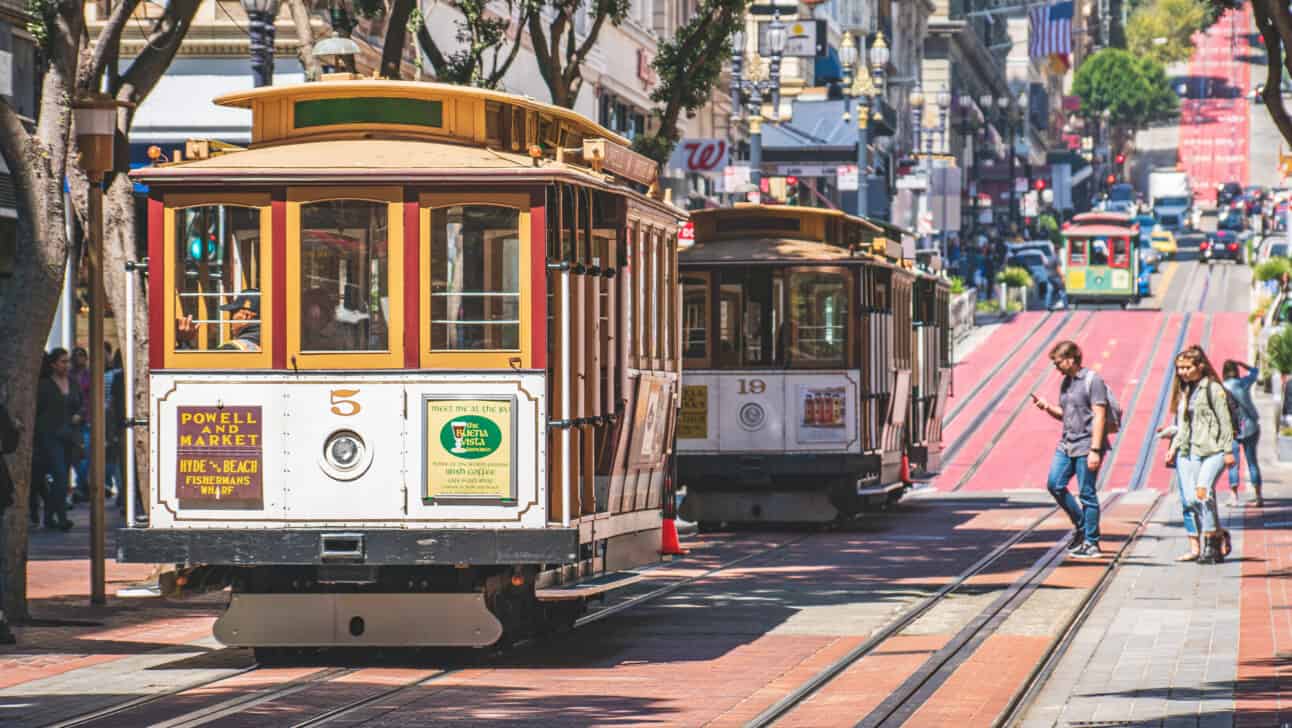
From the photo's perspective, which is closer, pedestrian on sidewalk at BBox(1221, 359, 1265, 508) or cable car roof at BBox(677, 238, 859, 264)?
cable car roof at BBox(677, 238, 859, 264)

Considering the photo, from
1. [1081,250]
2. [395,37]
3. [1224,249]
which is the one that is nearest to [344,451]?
[395,37]

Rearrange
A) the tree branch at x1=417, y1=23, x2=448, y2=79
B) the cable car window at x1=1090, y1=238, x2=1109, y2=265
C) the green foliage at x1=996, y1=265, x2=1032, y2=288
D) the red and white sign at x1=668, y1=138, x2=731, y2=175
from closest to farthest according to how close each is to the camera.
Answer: the tree branch at x1=417, y1=23, x2=448, y2=79, the red and white sign at x1=668, y1=138, x2=731, y2=175, the cable car window at x1=1090, y1=238, x2=1109, y2=265, the green foliage at x1=996, y1=265, x2=1032, y2=288

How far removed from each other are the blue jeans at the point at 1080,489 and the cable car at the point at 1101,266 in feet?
187

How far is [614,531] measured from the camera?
14.7 metres

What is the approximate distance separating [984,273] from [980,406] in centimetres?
3899

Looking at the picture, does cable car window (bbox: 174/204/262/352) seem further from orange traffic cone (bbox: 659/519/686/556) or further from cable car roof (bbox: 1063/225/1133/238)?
cable car roof (bbox: 1063/225/1133/238)

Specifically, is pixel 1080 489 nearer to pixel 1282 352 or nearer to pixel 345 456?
pixel 345 456

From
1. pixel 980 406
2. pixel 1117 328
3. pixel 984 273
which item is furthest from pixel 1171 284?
pixel 980 406

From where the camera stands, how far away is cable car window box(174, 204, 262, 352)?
13.5 metres

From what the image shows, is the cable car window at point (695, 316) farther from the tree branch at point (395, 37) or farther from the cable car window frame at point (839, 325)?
the tree branch at point (395, 37)

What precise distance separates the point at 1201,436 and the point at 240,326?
30.6 ft

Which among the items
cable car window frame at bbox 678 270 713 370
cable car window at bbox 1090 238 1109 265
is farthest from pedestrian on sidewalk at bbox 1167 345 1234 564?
cable car window at bbox 1090 238 1109 265

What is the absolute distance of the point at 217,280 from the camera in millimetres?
13586

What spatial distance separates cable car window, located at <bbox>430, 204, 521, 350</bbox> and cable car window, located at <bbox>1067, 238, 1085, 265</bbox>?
65708mm
